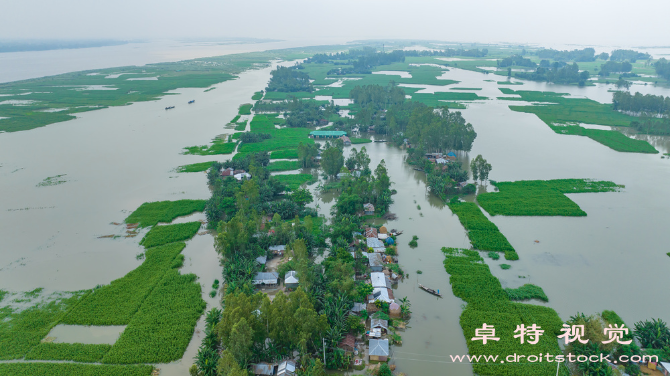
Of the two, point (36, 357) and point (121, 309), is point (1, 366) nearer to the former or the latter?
point (36, 357)

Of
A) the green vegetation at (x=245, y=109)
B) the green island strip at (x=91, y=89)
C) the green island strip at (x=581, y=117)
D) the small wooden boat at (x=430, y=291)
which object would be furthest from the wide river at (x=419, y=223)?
the green vegetation at (x=245, y=109)

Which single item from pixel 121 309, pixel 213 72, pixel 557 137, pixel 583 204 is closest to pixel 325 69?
pixel 213 72

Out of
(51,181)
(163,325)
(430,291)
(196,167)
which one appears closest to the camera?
(163,325)

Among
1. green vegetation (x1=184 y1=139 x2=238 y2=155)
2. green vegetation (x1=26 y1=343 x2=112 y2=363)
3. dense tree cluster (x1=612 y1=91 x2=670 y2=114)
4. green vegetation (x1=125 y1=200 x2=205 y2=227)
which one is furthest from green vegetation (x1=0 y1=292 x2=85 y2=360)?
dense tree cluster (x1=612 y1=91 x2=670 y2=114)

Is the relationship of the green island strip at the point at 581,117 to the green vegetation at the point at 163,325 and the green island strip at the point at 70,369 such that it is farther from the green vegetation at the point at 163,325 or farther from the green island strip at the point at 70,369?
the green island strip at the point at 70,369

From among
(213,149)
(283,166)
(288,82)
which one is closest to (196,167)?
(213,149)

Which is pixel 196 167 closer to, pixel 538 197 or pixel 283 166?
pixel 283 166
